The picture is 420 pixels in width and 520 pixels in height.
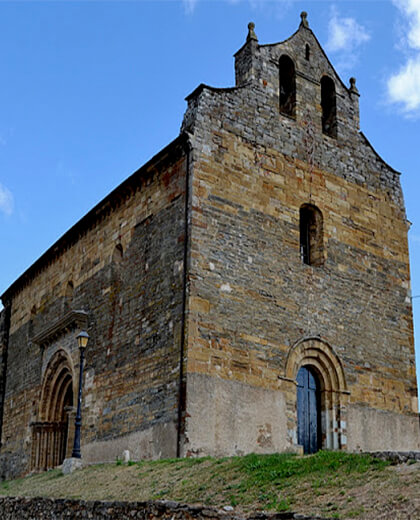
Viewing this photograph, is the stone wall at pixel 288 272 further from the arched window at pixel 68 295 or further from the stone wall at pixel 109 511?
the arched window at pixel 68 295

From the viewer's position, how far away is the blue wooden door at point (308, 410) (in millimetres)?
16906

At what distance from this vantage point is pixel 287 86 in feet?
64.9

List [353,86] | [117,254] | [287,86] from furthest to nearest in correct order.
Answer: [353,86] < [287,86] < [117,254]

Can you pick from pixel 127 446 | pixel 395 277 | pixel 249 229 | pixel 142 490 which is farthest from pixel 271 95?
pixel 142 490

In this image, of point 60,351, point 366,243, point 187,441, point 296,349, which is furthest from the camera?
point 60,351

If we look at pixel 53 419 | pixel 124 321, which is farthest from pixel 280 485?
pixel 53 419

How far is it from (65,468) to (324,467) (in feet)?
27.5

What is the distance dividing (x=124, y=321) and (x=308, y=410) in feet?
16.5

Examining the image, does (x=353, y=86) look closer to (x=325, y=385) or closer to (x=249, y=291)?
(x=249, y=291)

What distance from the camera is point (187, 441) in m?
14.4

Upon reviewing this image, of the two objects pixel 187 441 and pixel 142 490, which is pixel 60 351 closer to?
pixel 187 441

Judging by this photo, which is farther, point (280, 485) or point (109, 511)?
point (109, 511)

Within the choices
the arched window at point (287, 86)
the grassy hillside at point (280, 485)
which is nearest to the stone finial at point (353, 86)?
the arched window at point (287, 86)

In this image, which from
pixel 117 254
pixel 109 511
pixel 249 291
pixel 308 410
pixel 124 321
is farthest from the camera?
pixel 117 254
